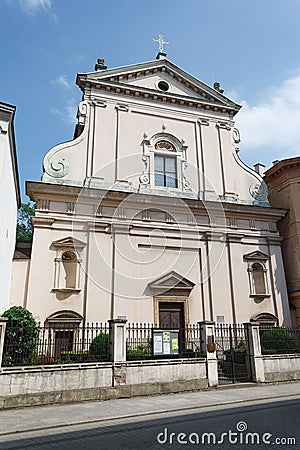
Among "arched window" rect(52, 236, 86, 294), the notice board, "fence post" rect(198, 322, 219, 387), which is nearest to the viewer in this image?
the notice board

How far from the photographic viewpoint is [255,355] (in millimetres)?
13180

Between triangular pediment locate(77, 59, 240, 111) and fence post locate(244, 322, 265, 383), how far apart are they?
47.5ft

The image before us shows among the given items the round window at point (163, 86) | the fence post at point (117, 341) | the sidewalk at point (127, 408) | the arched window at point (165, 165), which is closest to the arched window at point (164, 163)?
the arched window at point (165, 165)

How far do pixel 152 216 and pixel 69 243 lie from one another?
14.5ft

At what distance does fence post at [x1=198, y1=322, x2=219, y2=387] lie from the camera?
12242mm

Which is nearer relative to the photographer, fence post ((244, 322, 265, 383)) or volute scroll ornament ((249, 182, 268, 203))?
fence post ((244, 322, 265, 383))

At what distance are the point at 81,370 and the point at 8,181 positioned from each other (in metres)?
7.89

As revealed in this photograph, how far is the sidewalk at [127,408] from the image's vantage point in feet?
25.4

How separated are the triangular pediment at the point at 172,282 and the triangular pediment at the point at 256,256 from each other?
12.5ft

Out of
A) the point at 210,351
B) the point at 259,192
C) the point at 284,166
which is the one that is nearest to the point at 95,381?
the point at 210,351

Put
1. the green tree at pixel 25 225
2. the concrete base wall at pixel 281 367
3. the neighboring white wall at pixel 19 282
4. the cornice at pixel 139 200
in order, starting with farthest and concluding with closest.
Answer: the green tree at pixel 25 225 → the cornice at pixel 139 200 → the neighboring white wall at pixel 19 282 → the concrete base wall at pixel 281 367

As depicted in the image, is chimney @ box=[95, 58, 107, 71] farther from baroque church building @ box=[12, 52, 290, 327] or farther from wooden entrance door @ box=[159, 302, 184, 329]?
wooden entrance door @ box=[159, 302, 184, 329]

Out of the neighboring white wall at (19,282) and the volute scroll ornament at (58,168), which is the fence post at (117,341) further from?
the volute scroll ornament at (58,168)

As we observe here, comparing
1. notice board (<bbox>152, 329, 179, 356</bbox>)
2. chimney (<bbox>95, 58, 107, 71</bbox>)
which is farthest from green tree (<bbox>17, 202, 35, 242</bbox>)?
notice board (<bbox>152, 329, 179, 356</bbox>)
